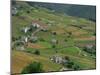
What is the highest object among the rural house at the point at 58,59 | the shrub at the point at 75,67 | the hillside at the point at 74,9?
the hillside at the point at 74,9

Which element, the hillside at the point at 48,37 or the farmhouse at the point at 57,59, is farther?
the farmhouse at the point at 57,59

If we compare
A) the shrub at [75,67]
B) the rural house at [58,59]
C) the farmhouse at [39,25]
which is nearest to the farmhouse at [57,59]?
the rural house at [58,59]

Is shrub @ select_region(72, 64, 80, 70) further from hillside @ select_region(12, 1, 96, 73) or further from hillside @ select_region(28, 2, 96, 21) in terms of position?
hillside @ select_region(28, 2, 96, 21)

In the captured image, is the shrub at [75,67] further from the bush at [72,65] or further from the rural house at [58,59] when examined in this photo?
the rural house at [58,59]

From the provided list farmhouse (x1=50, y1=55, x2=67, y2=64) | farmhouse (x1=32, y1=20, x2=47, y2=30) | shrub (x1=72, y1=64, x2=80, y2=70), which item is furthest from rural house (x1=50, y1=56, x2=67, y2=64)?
farmhouse (x1=32, y1=20, x2=47, y2=30)

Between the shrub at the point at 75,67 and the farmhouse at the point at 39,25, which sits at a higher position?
the farmhouse at the point at 39,25

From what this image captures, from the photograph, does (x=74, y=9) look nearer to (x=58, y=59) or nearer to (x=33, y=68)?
(x=58, y=59)
